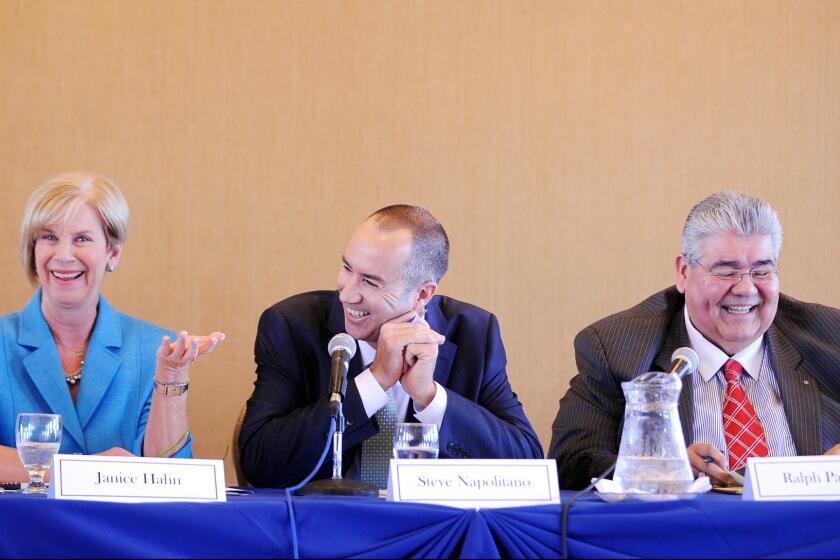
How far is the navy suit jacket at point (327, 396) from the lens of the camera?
249 centimetres

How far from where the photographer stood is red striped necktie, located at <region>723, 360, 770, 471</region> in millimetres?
2715

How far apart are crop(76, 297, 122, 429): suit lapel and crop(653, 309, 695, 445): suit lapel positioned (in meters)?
1.55

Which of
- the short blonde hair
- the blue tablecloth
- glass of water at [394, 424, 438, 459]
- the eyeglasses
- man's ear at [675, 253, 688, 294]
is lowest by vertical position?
the blue tablecloth

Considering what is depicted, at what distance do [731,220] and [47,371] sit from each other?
196 centimetres

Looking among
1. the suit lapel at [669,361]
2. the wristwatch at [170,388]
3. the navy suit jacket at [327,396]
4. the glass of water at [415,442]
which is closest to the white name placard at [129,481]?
the glass of water at [415,442]

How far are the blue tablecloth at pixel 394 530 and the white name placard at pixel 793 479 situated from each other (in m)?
0.14

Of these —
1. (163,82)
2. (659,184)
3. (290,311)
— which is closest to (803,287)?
(659,184)

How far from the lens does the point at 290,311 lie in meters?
2.87

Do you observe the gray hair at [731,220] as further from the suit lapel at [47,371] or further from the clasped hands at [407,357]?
the suit lapel at [47,371]

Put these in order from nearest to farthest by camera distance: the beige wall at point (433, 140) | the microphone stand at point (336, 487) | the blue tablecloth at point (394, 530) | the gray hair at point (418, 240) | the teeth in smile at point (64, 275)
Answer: the blue tablecloth at point (394, 530) < the microphone stand at point (336, 487) < the gray hair at point (418, 240) < the teeth in smile at point (64, 275) < the beige wall at point (433, 140)

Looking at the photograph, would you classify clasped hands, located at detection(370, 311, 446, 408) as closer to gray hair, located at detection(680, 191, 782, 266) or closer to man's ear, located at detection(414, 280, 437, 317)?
man's ear, located at detection(414, 280, 437, 317)

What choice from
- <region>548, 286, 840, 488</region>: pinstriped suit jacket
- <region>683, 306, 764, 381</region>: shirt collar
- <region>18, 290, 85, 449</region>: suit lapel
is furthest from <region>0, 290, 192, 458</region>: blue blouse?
<region>683, 306, 764, 381</region>: shirt collar

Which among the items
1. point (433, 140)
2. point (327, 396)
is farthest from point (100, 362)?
point (433, 140)

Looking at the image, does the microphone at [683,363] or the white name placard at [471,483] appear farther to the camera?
the microphone at [683,363]
